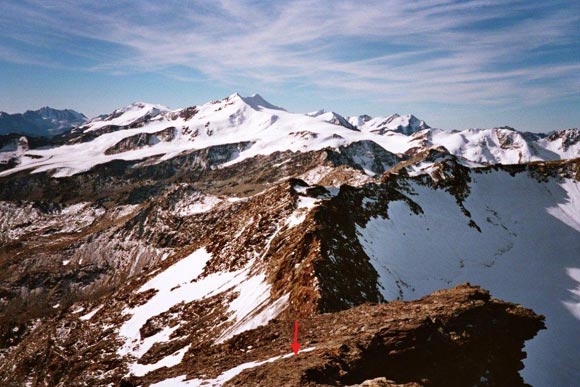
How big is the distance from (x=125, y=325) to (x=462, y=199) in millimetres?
75133

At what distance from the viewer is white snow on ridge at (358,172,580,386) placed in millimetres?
44781

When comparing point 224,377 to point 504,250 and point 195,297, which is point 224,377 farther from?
point 504,250

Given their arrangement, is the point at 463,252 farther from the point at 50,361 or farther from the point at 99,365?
the point at 50,361

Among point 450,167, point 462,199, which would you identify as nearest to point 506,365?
point 462,199

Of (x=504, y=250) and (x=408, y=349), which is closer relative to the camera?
(x=408, y=349)

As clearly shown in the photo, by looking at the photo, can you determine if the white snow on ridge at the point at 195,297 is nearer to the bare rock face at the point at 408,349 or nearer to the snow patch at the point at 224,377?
the bare rock face at the point at 408,349

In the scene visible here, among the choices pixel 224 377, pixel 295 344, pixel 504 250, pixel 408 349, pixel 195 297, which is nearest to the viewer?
pixel 408 349

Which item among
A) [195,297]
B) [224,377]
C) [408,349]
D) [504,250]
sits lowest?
[504,250]

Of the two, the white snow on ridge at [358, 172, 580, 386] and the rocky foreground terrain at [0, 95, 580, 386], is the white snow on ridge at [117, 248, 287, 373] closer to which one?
the rocky foreground terrain at [0, 95, 580, 386]

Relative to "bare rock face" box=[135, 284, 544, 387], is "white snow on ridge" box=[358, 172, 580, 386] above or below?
below

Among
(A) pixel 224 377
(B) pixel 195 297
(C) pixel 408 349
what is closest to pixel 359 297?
(C) pixel 408 349

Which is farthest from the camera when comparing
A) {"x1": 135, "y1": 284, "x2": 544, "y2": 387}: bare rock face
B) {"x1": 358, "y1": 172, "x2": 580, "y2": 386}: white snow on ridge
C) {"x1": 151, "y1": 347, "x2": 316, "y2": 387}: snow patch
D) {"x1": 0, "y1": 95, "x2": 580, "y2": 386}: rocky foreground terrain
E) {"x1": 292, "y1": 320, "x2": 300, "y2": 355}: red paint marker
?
{"x1": 358, "y1": 172, "x2": 580, "y2": 386}: white snow on ridge

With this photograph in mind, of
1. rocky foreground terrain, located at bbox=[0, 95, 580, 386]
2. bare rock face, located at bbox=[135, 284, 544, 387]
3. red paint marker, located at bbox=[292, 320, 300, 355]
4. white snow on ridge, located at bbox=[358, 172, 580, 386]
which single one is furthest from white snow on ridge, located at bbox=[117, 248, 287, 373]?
white snow on ridge, located at bbox=[358, 172, 580, 386]

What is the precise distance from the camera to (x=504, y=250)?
7269 cm
